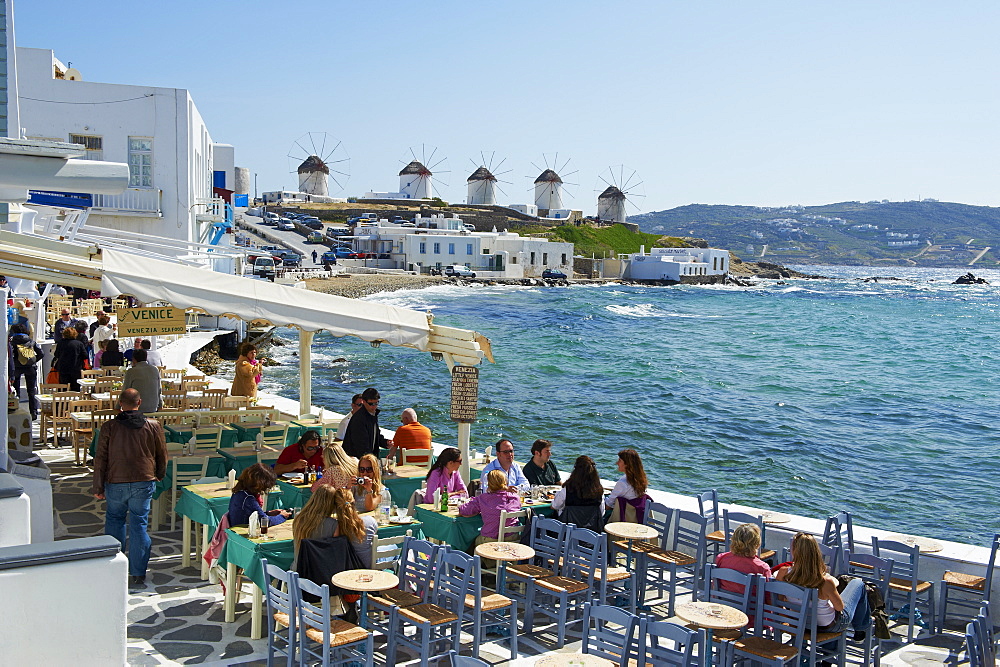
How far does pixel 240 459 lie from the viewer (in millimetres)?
9828

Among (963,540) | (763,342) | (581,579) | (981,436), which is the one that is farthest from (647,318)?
(581,579)

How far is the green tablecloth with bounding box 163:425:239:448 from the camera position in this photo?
35.2ft

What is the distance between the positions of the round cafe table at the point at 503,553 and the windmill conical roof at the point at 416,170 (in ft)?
525

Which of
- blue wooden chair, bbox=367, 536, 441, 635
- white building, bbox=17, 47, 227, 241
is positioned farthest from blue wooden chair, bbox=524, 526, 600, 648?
white building, bbox=17, 47, 227, 241

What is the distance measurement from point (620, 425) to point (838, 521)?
739 inches

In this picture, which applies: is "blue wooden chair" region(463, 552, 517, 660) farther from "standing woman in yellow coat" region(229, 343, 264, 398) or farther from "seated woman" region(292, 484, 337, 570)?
"standing woman in yellow coat" region(229, 343, 264, 398)

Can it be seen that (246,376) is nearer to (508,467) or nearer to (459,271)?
(508,467)

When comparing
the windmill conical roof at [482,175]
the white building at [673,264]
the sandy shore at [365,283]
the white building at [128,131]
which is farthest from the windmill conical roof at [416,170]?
the white building at [128,131]

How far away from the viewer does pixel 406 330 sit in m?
9.38

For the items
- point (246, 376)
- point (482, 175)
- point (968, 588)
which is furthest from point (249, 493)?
point (482, 175)

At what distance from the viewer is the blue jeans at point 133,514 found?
7.62 metres

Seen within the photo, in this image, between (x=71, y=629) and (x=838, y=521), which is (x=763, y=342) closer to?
(x=838, y=521)

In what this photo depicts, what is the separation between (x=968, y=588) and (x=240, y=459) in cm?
712

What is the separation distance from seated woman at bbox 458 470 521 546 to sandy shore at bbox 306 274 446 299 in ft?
186
